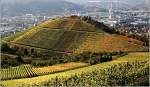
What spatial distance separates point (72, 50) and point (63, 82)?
104 feet

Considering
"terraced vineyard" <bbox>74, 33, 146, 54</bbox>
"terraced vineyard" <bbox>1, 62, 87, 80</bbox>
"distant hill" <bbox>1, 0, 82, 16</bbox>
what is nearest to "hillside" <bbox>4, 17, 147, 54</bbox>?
"terraced vineyard" <bbox>74, 33, 146, 54</bbox>

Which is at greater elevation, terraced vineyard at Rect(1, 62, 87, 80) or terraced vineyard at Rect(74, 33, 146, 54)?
terraced vineyard at Rect(1, 62, 87, 80)

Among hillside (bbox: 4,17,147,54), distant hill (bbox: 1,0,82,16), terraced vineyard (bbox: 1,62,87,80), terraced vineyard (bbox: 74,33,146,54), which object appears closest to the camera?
terraced vineyard (bbox: 1,62,87,80)

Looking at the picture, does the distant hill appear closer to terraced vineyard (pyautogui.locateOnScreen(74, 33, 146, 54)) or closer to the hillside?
A: the hillside

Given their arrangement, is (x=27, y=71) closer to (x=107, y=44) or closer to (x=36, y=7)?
(x=107, y=44)

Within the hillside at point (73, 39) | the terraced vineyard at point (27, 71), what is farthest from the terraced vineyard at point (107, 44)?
the terraced vineyard at point (27, 71)

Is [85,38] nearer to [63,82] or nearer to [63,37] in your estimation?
[63,37]

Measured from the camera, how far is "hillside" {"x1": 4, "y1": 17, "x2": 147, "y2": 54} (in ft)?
187

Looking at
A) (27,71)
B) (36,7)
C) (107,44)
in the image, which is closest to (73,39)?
(107,44)

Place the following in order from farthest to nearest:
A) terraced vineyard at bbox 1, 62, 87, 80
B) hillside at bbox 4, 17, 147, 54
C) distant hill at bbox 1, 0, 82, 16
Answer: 1. distant hill at bbox 1, 0, 82, 16
2. hillside at bbox 4, 17, 147, 54
3. terraced vineyard at bbox 1, 62, 87, 80

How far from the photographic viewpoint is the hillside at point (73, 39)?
187 feet

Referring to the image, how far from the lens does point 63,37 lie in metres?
63.5

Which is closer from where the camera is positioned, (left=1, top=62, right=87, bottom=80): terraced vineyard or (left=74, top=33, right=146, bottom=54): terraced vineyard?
(left=1, top=62, right=87, bottom=80): terraced vineyard

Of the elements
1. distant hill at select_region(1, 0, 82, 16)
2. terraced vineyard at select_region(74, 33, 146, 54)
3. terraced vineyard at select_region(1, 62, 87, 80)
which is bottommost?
distant hill at select_region(1, 0, 82, 16)
